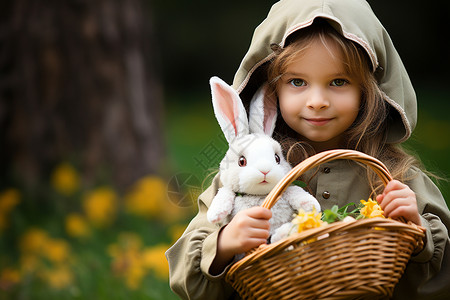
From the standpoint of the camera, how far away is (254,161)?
2059 mm

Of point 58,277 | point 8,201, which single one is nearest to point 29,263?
point 58,277

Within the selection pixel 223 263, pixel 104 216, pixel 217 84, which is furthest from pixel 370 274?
pixel 104 216

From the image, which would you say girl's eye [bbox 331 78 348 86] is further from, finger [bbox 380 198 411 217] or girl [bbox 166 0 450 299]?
finger [bbox 380 198 411 217]

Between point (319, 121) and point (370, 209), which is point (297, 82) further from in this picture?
point (370, 209)

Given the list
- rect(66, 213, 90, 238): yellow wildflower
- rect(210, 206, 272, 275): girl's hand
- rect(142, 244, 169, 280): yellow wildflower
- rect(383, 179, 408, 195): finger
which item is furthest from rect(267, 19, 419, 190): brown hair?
rect(66, 213, 90, 238): yellow wildflower

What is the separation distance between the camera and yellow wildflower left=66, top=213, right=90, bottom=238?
4.02m

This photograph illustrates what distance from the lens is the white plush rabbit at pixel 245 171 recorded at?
204cm

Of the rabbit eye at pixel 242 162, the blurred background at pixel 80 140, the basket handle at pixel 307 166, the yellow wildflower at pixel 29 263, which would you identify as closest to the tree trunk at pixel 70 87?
the blurred background at pixel 80 140

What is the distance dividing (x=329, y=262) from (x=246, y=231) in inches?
10.1

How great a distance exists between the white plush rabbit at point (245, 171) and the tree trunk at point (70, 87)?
90.5 inches

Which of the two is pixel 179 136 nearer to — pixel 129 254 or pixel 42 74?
pixel 42 74

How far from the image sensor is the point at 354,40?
2.11 m

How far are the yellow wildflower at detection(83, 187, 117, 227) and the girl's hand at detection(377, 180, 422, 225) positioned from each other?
2.56 m

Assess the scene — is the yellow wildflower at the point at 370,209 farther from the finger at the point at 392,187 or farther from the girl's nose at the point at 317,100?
the girl's nose at the point at 317,100
